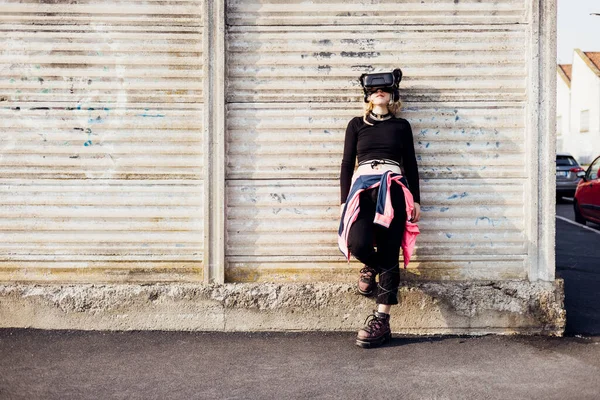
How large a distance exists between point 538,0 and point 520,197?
1.53 m

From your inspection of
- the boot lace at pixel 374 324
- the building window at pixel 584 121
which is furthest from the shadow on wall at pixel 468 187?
the building window at pixel 584 121

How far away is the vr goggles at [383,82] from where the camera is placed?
511 cm

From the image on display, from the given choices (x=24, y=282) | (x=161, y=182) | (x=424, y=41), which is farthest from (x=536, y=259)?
(x=24, y=282)

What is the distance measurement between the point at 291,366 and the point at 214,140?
6.18 feet

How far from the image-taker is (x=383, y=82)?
5.10 metres

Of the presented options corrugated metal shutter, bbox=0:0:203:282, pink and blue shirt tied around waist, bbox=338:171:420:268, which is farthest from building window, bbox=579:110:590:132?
corrugated metal shutter, bbox=0:0:203:282

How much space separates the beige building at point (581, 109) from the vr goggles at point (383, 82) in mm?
29922

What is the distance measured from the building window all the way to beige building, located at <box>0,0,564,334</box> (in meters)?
31.9

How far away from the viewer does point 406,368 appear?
459cm

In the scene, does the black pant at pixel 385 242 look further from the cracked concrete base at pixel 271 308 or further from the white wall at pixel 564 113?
the white wall at pixel 564 113

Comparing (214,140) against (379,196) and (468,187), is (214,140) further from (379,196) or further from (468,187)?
(468,187)

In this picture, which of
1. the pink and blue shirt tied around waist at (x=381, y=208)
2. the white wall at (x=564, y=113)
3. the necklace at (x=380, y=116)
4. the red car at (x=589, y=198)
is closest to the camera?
the pink and blue shirt tied around waist at (x=381, y=208)

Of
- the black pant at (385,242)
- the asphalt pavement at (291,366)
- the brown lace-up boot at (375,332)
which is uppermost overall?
the black pant at (385,242)

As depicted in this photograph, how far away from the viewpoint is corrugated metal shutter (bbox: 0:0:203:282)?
5.44m
